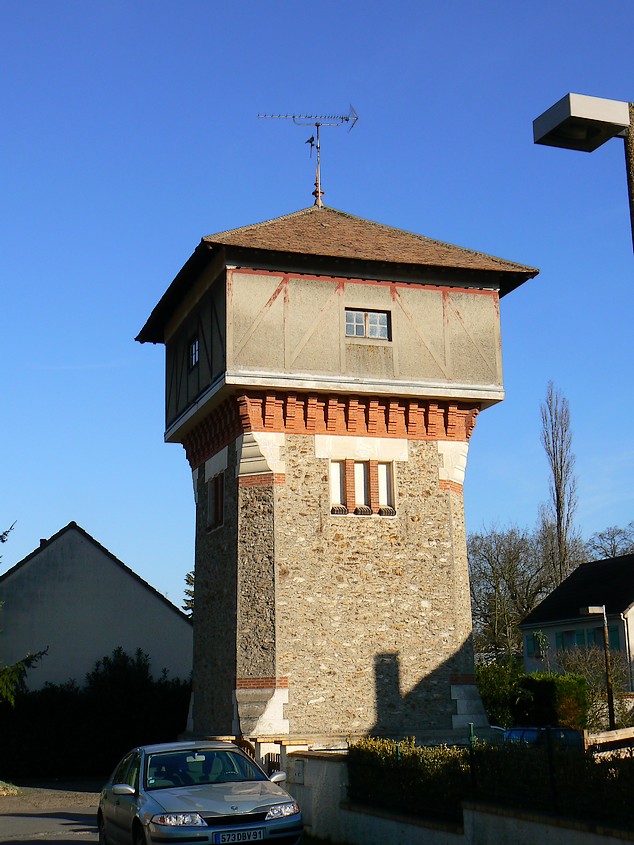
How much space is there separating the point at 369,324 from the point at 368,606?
5519 millimetres

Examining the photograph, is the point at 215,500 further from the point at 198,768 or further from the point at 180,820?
the point at 180,820

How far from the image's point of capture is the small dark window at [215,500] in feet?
69.7

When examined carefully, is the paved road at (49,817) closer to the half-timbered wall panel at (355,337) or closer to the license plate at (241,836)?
the license plate at (241,836)

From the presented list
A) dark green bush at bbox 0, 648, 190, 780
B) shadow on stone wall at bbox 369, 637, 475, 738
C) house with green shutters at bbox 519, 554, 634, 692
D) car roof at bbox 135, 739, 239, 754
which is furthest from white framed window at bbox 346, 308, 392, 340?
house with green shutters at bbox 519, 554, 634, 692

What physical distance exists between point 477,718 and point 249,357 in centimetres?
807

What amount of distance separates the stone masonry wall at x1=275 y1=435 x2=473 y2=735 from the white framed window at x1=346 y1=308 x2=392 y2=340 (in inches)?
96.3

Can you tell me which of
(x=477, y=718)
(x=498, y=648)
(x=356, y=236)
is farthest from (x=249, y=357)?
(x=498, y=648)

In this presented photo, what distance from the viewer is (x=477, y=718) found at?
63.7 feet

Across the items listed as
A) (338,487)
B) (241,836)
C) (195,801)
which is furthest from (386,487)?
(241,836)

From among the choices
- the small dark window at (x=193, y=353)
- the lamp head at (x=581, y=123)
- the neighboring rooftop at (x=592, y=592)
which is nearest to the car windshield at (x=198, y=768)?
the lamp head at (x=581, y=123)

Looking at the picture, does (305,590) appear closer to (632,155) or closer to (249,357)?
(249,357)

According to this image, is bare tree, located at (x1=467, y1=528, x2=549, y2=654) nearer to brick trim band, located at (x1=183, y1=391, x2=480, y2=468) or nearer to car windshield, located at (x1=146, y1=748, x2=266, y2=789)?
brick trim band, located at (x1=183, y1=391, x2=480, y2=468)

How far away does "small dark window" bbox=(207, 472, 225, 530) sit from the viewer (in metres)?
21.2

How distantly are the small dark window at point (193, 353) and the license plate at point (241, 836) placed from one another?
1319cm
